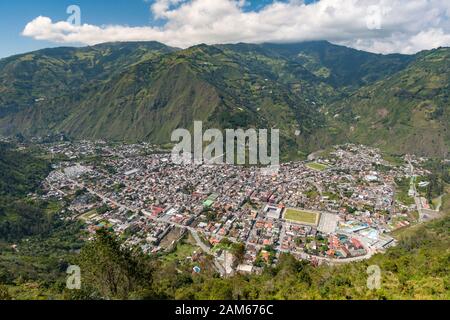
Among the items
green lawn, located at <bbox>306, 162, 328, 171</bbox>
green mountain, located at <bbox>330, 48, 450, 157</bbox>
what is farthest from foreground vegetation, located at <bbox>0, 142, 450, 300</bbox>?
green mountain, located at <bbox>330, 48, 450, 157</bbox>

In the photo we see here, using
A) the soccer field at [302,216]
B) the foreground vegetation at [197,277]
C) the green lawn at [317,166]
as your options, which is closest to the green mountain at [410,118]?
the green lawn at [317,166]

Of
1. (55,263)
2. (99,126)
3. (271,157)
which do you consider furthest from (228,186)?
(99,126)

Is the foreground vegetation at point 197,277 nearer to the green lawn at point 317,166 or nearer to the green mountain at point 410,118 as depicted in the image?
the green lawn at point 317,166

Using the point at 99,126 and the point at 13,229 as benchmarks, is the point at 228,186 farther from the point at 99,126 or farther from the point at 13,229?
the point at 99,126

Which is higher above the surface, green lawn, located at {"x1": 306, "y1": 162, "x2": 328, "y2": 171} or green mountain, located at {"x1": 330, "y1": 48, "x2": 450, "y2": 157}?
green mountain, located at {"x1": 330, "y1": 48, "x2": 450, "y2": 157}

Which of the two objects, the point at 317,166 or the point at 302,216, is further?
the point at 317,166

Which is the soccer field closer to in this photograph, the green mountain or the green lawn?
the green lawn

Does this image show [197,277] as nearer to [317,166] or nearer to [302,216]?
[302,216]

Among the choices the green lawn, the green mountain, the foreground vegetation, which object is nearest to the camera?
the foreground vegetation

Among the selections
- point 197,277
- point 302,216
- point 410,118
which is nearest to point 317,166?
point 302,216
